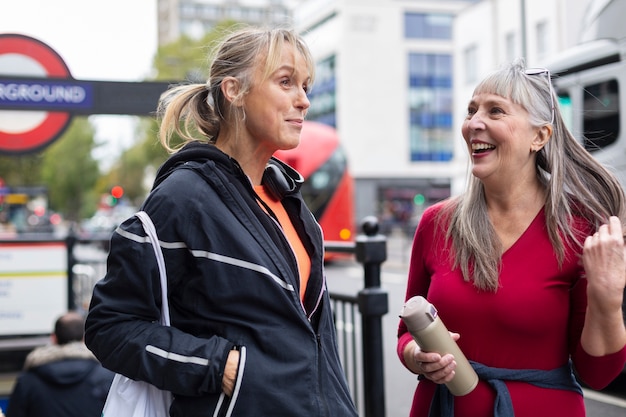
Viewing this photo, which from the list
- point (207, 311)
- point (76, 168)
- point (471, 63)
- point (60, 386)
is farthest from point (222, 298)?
point (76, 168)

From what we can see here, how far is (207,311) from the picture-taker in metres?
1.98

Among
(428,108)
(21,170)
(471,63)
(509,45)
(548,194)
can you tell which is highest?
(428,108)

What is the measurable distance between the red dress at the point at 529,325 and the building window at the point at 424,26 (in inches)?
2113

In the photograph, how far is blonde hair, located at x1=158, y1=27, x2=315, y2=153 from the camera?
2.17 m

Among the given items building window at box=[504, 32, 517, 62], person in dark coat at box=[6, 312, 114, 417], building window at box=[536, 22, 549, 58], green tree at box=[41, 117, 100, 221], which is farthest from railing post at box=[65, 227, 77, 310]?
green tree at box=[41, 117, 100, 221]

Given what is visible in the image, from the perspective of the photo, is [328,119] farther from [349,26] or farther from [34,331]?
[34,331]

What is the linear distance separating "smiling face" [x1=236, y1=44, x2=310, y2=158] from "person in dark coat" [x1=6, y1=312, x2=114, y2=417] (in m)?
2.03

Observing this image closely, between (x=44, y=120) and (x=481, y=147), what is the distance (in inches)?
130

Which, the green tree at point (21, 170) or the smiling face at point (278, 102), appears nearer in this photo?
the smiling face at point (278, 102)

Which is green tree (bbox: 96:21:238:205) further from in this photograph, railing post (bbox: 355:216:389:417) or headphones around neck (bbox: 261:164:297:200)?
headphones around neck (bbox: 261:164:297:200)

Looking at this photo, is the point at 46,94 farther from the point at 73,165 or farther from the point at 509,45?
the point at 73,165

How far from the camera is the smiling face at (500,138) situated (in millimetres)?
2314

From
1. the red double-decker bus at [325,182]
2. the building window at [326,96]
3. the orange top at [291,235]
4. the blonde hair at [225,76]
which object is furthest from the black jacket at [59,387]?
the building window at [326,96]

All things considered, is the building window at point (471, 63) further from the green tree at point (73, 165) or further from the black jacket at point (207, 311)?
the green tree at point (73, 165)
